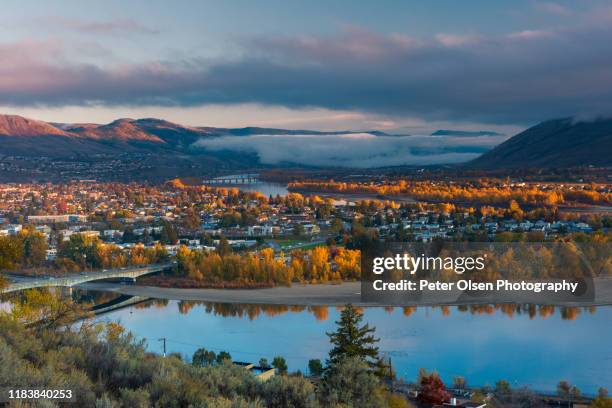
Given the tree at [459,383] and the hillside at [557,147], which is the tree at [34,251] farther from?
the hillside at [557,147]

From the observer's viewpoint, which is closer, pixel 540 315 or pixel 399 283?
pixel 540 315

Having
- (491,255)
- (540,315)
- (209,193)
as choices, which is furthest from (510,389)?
(209,193)

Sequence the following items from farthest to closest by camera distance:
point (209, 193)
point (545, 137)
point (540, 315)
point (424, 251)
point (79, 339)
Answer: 1. point (545, 137)
2. point (209, 193)
3. point (424, 251)
4. point (540, 315)
5. point (79, 339)

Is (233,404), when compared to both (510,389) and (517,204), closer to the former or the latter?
(510,389)

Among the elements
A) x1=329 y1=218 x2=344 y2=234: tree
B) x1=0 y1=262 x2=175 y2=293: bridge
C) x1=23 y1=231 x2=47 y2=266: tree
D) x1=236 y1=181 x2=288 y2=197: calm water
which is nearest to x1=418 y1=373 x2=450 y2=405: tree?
x1=0 y1=262 x2=175 y2=293: bridge

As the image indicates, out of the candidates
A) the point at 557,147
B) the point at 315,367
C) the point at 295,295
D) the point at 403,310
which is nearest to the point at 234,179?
the point at 557,147

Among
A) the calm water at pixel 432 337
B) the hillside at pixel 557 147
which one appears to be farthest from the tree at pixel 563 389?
the hillside at pixel 557 147
